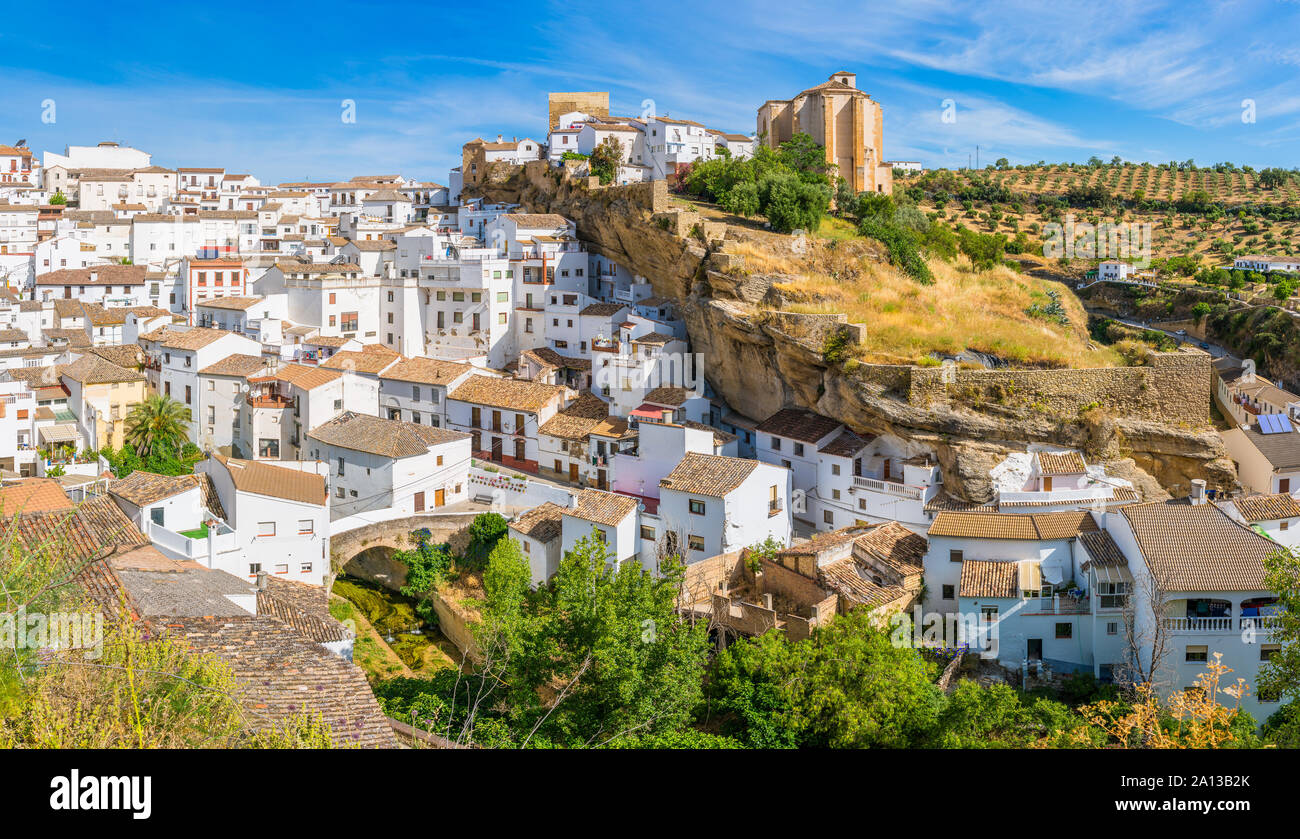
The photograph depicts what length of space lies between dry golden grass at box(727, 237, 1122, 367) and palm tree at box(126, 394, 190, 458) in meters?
14.7

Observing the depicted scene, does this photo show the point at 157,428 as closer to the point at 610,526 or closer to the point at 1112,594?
the point at 610,526

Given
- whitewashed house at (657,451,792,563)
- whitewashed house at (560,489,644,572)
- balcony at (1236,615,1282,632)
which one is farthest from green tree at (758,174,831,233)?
balcony at (1236,615,1282,632)

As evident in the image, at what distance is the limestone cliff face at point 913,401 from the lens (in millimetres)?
18734

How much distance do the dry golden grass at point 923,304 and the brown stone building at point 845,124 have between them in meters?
8.49

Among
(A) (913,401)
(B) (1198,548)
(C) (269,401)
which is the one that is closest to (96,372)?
(C) (269,401)

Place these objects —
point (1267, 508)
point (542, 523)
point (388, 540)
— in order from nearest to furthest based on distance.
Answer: point (1267, 508), point (542, 523), point (388, 540)

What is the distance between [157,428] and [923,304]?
18876mm

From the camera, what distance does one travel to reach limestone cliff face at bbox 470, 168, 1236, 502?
61.5 ft

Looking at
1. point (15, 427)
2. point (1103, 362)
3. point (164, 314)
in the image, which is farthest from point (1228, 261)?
point (15, 427)

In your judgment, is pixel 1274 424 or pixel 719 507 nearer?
pixel 719 507

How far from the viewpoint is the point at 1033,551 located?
616 inches

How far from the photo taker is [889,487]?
19078 millimetres

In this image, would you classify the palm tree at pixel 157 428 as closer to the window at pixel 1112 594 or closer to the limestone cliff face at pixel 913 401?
the limestone cliff face at pixel 913 401
